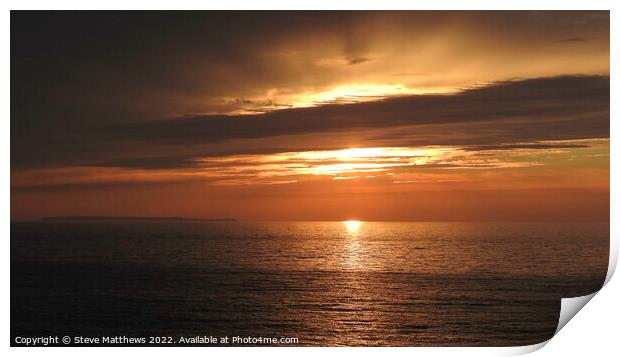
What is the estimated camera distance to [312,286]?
42.0ft

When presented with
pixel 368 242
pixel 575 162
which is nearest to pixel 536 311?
pixel 575 162

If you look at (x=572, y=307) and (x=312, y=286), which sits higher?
(x=312, y=286)

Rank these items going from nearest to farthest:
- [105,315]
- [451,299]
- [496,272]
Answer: [105,315], [451,299], [496,272]

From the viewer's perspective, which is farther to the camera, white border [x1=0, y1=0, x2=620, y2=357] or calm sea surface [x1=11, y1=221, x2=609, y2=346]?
calm sea surface [x1=11, y1=221, x2=609, y2=346]

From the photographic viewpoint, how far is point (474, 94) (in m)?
7.32

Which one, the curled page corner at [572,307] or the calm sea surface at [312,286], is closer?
the curled page corner at [572,307]

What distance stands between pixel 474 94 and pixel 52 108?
14.8 ft

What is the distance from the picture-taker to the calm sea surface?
8.66 m

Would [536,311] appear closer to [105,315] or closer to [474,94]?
[474,94]

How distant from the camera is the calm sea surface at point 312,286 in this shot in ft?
28.4
